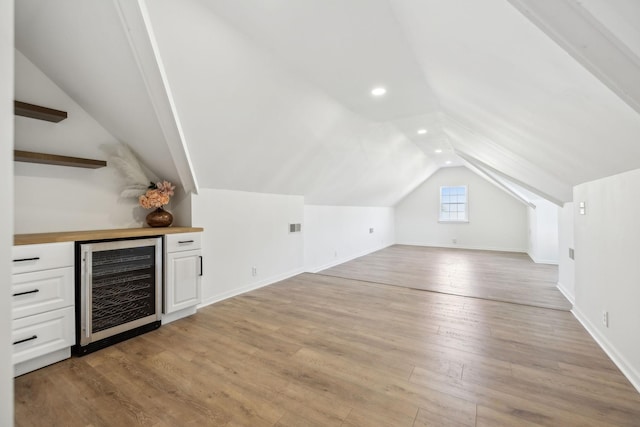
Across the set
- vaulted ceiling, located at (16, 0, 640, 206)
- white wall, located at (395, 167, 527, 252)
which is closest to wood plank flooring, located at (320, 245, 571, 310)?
white wall, located at (395, 167, 527, 252)

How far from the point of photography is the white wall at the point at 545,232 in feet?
19.3

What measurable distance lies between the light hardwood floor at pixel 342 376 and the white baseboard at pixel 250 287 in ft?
1.12

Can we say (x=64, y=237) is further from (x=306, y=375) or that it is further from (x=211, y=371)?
(x=306, y=375)

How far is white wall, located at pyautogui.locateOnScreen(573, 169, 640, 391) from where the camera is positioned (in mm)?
1845

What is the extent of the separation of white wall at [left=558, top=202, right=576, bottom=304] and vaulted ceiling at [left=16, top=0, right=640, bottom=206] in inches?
15.5

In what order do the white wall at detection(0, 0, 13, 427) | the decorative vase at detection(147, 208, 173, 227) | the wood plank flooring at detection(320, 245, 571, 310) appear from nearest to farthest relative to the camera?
the white wall at detection(0, 0, 13, 427), the decorative vase at detection(147, 208, 173, 227), the wood plank flooring at detection(320, 245, 571, 310)

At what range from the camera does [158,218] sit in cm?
299

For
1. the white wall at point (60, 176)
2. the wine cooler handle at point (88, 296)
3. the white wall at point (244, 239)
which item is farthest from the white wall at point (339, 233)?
the wine cooler handle at point (88, 296)

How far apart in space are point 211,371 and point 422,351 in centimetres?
164

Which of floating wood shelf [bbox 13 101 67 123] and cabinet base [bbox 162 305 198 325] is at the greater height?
floating wood shelf [bbox 13 101 67 123]

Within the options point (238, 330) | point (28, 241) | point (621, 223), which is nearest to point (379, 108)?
point (621, 223)

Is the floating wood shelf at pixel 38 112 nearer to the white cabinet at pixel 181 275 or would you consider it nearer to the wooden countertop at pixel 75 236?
the wooden countertop at pixel 75 236

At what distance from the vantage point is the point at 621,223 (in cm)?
201

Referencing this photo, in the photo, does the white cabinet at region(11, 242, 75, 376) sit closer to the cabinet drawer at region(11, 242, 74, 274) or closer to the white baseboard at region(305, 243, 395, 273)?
the cabinet drawer at region(11, 242, 74, 274)
